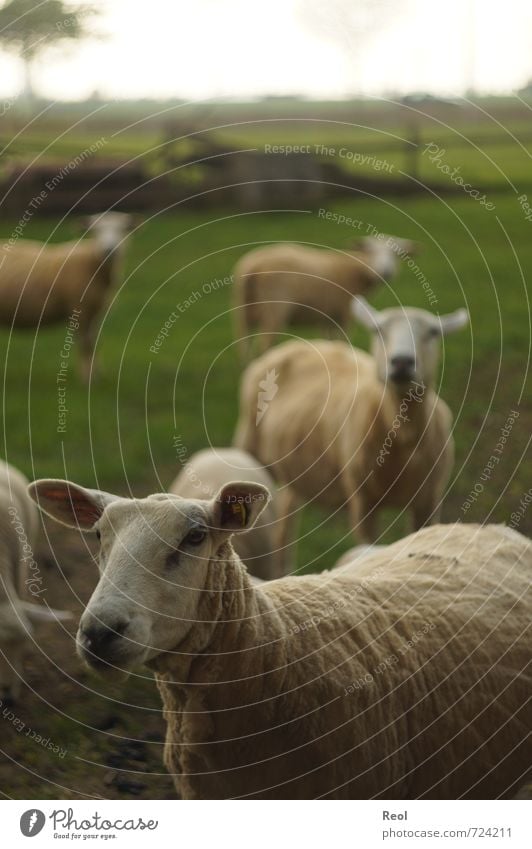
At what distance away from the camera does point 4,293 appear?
11977 mm

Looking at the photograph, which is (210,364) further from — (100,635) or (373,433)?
(100,635)

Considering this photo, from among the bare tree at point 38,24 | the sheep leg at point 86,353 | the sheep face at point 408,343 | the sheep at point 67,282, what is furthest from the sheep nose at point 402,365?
the sheep leg at point 86,353

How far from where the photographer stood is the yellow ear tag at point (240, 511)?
350cm

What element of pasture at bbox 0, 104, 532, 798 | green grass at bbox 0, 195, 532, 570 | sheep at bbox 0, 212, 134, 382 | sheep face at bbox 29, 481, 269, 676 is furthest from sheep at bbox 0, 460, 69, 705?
sheep at bbox 0, 212, 134, 382

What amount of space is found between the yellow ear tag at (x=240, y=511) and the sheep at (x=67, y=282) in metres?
8.63

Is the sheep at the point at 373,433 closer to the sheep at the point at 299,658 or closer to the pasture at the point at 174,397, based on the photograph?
the pasture at the point at 174,397

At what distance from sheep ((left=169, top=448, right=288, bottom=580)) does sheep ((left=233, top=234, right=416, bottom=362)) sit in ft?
17.3

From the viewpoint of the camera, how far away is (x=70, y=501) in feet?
12.3

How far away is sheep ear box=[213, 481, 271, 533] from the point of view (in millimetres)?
3475

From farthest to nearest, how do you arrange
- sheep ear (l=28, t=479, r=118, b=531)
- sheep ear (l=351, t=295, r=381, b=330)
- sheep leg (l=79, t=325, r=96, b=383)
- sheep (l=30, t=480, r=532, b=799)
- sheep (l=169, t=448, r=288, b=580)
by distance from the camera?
1. sheep leg (l=79, t=325, r=96, b=383)
2. sheep ear (l=351, t=295, r=381, b=330)
3. sheep (l=169, t=448, r=288, b=580)
4. sheep ear (l=28, t=479, r=118, b=531)
5. sheep (l=30, t=480, r=532, b=799)

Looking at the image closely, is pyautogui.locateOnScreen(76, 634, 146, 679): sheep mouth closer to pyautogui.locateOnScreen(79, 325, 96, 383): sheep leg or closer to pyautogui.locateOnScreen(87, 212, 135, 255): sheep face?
pyautogui.locateOnScreen(79, 325, 96, 383): sheep leg

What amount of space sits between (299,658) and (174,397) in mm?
5403

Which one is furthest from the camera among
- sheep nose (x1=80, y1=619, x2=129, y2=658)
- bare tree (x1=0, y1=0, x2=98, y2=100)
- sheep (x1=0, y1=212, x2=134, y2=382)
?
sheep (x1=0, y1=212, x2=134, y2=382)
